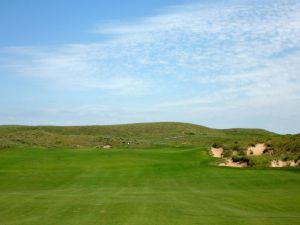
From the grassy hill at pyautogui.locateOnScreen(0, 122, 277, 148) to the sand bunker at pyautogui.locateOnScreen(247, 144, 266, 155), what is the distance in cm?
138

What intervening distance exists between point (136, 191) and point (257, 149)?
72.0ft

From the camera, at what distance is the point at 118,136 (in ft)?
304

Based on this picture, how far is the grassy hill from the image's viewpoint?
64.9 m

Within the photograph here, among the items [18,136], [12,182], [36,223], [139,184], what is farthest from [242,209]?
[18,136]

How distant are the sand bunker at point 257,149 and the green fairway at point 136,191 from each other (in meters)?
4.22

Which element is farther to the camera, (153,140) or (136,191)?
(153,140)

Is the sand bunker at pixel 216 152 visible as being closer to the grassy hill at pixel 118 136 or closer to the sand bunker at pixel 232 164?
the grassy hill at pixel 118 136

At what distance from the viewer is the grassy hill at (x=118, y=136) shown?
64.9 metres

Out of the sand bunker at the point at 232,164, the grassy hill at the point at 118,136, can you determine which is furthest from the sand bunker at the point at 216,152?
the sand bunker at the point at 232,164

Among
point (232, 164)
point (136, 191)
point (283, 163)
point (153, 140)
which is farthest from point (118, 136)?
point (136, 191)

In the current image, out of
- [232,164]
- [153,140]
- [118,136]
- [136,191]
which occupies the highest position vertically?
[118,136]

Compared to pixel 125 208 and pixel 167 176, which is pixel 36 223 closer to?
pixel 125 208

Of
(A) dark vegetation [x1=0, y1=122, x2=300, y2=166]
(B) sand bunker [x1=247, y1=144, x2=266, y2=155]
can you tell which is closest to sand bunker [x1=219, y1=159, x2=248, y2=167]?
(A) dark vegetation [x1=0, y1=122, x2=300, y2=166]

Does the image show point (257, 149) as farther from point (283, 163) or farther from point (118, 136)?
point (118, 136)
